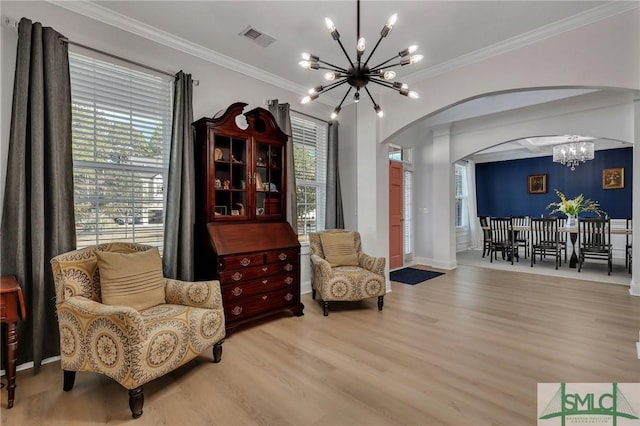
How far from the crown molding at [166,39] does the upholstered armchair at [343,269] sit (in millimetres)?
2116

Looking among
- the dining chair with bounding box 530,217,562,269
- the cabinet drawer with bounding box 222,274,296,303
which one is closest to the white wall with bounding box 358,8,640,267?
the dining chair with bounding box 530,217,562,269

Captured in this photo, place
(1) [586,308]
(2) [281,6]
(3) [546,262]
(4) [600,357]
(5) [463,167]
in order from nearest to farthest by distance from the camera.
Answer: (4) [600,357], (2) [281,6], (1) [586,308], (3) [546,262], (5) [463,167]

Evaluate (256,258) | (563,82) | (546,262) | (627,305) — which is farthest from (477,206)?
(256,258)

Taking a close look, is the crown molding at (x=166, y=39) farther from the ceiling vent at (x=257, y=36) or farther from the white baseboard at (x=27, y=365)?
the white baseboard at (x=27, y=365)

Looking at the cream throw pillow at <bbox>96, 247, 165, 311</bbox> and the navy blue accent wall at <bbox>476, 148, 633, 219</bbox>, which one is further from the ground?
the navy blue accent wall at <bbox>476, 148, 633, 219</bbox>

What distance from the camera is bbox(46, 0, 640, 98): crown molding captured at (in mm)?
2623

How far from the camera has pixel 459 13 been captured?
272cm

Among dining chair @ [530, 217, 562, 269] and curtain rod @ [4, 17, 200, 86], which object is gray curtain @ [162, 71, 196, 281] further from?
dining chair @ [530, 217, 562, 269]

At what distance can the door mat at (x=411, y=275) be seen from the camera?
513cm

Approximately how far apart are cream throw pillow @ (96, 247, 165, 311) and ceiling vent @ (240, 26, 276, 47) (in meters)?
2.23

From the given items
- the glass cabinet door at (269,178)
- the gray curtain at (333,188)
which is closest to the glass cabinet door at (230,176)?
the glass cabinet door at (269,178)

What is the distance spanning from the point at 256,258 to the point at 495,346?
2.32m

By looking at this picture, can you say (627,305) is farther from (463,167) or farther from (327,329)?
(463,167)

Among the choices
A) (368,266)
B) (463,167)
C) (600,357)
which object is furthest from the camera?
(463,167)
